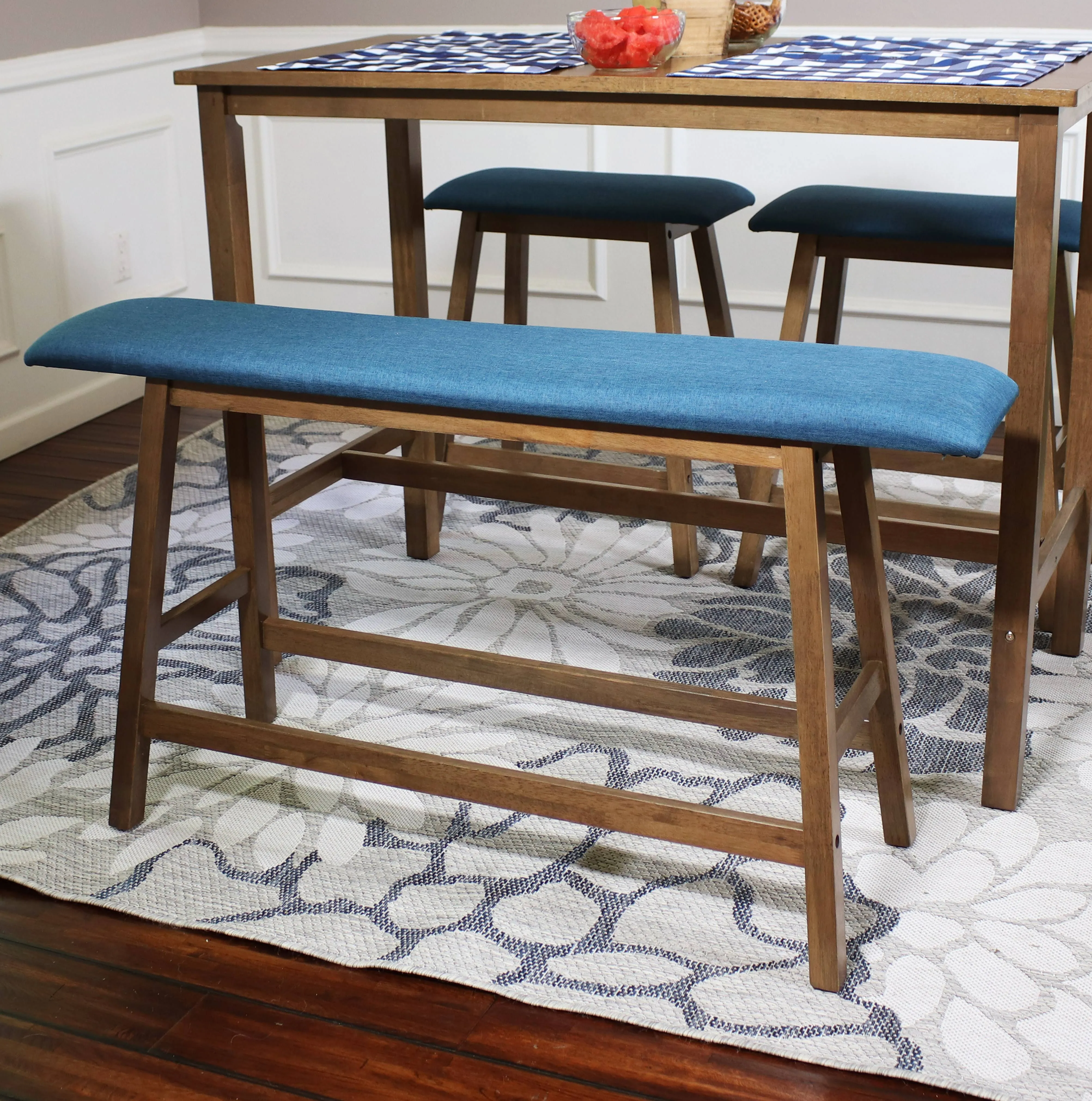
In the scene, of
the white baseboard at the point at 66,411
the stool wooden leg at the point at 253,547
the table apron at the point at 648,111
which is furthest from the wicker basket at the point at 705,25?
the white baseboard at the point at 66,411

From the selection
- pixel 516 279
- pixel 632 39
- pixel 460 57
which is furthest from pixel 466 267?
pixel 632 39

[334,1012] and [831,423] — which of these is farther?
[334,1012]

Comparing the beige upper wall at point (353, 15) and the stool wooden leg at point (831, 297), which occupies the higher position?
the beige upper wall at point (353, 15)

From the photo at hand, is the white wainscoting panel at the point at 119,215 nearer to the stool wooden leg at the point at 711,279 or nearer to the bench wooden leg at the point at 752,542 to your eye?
the stool wooden leg at the point at 711,279

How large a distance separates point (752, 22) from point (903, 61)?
0.98 feet

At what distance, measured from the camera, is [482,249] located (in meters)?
3.68

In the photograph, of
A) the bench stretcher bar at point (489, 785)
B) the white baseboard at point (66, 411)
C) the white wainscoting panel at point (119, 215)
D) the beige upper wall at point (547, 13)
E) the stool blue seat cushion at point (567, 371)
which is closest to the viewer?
the stool blue seat cushion at point (567, 371)

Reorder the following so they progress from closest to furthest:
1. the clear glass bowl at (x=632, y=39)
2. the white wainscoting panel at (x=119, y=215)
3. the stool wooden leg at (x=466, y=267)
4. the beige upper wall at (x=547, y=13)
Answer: the clear glass bowl at (x=632, y=39)
the stool wooden leg at (x=466, y=267)
the beige upper wall at (x=547, y=13)
the white wainscoting panel at (x=119, y=215)

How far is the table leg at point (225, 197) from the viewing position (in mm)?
1780

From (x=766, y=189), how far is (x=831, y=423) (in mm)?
2262

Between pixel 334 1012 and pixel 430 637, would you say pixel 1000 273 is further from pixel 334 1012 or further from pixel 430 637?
pixel 334 1012

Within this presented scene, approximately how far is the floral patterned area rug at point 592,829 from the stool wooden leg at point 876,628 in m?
0.07

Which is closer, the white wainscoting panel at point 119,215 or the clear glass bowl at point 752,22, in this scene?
the clear glass bowl at point 752,22

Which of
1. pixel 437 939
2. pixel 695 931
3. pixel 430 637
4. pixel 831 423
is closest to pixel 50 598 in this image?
pixel 430 637
